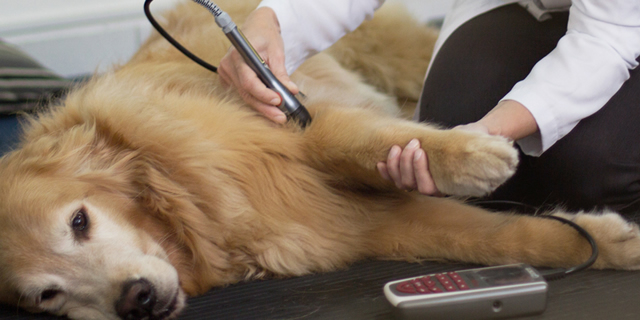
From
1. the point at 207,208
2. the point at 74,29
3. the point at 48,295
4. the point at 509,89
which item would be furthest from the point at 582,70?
the point at 74,29

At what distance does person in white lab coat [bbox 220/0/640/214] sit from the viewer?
971 mm

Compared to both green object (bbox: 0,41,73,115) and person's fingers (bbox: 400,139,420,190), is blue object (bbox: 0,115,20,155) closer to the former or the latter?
green object (bbox: 0,41,73,115)

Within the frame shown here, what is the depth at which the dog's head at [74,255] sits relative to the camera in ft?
3.09

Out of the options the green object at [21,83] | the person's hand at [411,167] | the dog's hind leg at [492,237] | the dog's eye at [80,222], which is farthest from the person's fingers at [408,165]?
the green object at [21,83]

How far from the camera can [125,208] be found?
3.44 feet

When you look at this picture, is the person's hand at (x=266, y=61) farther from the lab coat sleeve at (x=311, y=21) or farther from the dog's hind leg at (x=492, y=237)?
the dog's hind leg at (x=492, y=237)

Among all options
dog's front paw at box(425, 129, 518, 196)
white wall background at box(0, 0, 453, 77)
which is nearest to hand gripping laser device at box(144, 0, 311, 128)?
dog's front paw at box(425, 129, 518, 196)

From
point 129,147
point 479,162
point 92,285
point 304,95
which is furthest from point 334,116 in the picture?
point 92,285

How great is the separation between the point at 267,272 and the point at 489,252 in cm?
45

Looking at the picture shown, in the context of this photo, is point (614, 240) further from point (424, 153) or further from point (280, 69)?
point (280, 69)

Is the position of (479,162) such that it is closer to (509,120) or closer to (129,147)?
(509,120)

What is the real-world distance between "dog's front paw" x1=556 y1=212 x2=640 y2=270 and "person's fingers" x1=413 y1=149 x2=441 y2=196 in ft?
1.01

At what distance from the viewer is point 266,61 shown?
1.14m

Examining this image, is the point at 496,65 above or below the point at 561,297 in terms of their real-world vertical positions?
above
